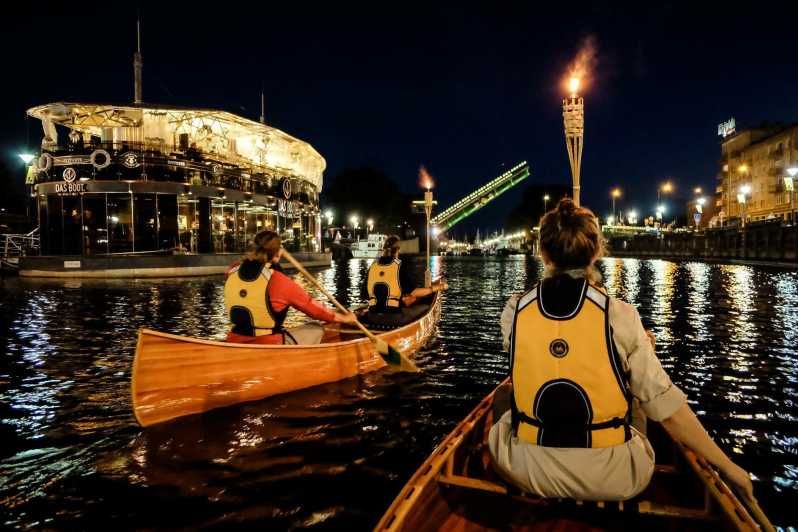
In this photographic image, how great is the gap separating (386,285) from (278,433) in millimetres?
4605

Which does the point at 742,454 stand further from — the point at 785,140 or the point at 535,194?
the point at 535,194

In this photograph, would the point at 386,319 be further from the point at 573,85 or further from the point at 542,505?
the point at 542,505

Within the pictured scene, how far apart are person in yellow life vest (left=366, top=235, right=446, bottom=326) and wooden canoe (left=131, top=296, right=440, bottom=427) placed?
1956 mm

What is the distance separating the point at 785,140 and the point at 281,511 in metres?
82.8

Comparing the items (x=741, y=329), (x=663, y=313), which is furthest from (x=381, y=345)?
(x=663, y=313)

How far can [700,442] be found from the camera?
2.61 meters

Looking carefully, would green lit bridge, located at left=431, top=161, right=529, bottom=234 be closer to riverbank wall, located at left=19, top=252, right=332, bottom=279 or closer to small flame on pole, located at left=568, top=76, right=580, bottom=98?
riverbank wall, located at left=19, top=252, right=332, bottom=279

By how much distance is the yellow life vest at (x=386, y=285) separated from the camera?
32.7 ft

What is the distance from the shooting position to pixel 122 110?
109 ft

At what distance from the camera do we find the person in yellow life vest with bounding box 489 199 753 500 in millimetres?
2607

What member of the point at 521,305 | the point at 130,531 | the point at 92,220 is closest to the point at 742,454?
the point at 521,305

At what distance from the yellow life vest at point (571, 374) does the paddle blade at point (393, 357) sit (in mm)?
4661

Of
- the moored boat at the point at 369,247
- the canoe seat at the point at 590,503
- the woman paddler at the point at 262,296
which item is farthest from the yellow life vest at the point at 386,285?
the moored boat at the point at 369,247

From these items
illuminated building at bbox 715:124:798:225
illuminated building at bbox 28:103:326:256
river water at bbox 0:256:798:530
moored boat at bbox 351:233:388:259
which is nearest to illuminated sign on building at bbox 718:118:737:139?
illuminated building at bbox 715:124:798:225
